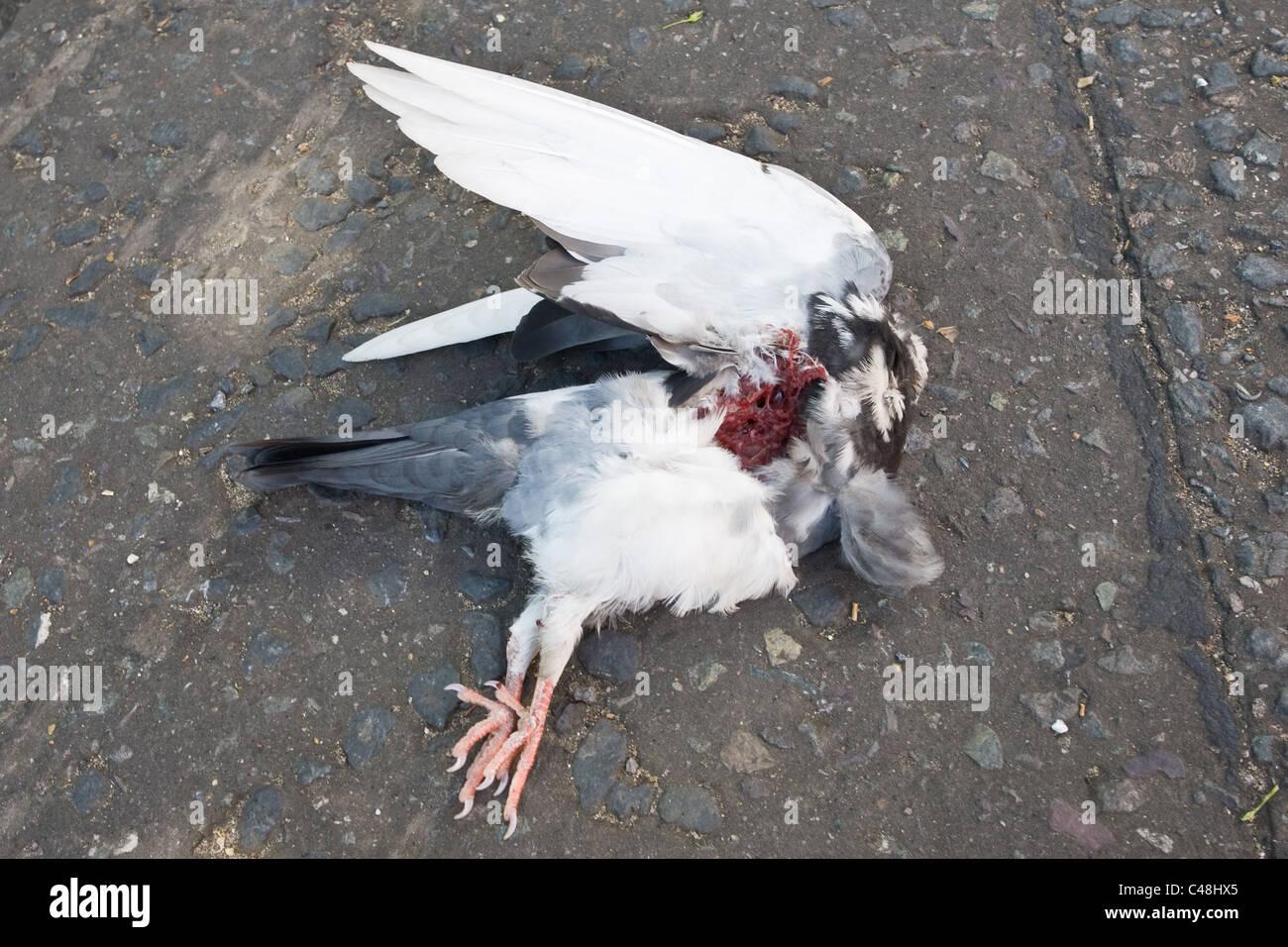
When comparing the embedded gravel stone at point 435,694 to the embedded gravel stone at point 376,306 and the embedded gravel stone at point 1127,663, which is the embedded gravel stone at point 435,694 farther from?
the embedded gravel stone at point 1127,663

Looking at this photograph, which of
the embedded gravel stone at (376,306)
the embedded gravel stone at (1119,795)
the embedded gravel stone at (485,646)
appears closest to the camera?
the embedded gravel stone at (1119,795)

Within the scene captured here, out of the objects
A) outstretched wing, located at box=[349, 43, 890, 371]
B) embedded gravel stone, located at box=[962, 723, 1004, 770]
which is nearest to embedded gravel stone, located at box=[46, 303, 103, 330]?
outstretched wing, located at box=[349, 43, 890, 371]

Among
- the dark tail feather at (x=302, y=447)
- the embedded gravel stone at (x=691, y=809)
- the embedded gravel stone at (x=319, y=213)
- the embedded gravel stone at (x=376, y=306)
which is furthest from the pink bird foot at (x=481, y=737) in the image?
the embedded gravel stone at (x=319, y=213)

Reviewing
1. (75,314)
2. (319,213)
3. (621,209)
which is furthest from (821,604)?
(75,314)

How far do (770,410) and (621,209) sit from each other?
66cm

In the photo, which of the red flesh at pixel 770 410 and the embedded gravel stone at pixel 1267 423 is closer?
the red flesh at pixel 770 410

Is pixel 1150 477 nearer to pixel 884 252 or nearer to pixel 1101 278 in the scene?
pixel 1101 278

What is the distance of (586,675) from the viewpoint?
2.53 meters

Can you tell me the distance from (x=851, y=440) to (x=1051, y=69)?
1939 millimetres

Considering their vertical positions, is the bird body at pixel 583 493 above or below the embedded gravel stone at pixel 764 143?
below

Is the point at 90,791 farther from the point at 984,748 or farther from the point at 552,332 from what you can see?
the point at 984,748

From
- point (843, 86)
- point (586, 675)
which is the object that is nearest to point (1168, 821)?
point (586, 675)

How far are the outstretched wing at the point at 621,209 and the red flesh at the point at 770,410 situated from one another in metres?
0.09

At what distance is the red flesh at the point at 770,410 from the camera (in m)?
2.49
